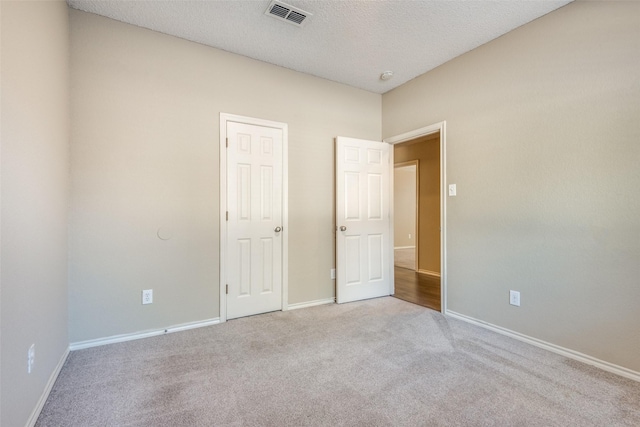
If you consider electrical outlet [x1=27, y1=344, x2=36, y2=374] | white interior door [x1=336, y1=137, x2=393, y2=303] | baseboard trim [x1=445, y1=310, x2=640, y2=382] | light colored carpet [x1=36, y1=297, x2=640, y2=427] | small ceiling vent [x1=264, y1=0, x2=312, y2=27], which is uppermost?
small ceiling vent [x1=264, y1=0, x2=312, y2=27]

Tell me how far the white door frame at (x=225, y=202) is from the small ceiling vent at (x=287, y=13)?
38.0 inches

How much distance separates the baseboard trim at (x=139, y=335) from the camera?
7.55ft

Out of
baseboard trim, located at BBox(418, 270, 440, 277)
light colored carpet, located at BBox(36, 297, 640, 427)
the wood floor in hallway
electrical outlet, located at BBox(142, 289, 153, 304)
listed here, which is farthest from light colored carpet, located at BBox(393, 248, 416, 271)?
electrical outlet, located at BBox(142, 289, 153, 304)

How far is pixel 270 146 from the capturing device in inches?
124

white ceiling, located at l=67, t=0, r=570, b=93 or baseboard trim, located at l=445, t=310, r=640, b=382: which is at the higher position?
white ceiling, located at l=67, t=0, r=570, b=93

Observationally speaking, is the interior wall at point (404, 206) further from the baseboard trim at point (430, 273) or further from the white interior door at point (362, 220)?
the white interior door at point (362, 220)

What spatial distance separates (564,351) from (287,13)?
3.36 meters

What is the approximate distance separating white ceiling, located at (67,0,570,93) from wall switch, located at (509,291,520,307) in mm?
2263

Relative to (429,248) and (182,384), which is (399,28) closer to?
(182,384)

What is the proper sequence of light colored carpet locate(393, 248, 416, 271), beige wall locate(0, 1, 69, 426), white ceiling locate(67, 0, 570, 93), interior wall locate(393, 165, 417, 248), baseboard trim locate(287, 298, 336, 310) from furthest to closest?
interior wall locate(393, 165, 417, 248), light colored carpet locate(393, 248, 416, 271), baseboard trim locate(287, 298, 336, 310), white ceiling locate(67, 0, 570, 93), beige wall locate(0, 1, 69, 426)

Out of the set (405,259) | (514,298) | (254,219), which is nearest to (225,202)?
(254,219)

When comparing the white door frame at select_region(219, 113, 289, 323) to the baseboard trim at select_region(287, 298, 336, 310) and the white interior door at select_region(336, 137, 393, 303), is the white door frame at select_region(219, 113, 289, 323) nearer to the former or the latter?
the baseboard trim at select_region(287, 298, 336, 310)

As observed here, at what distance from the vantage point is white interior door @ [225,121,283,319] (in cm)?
293

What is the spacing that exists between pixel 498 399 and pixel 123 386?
2.22m
